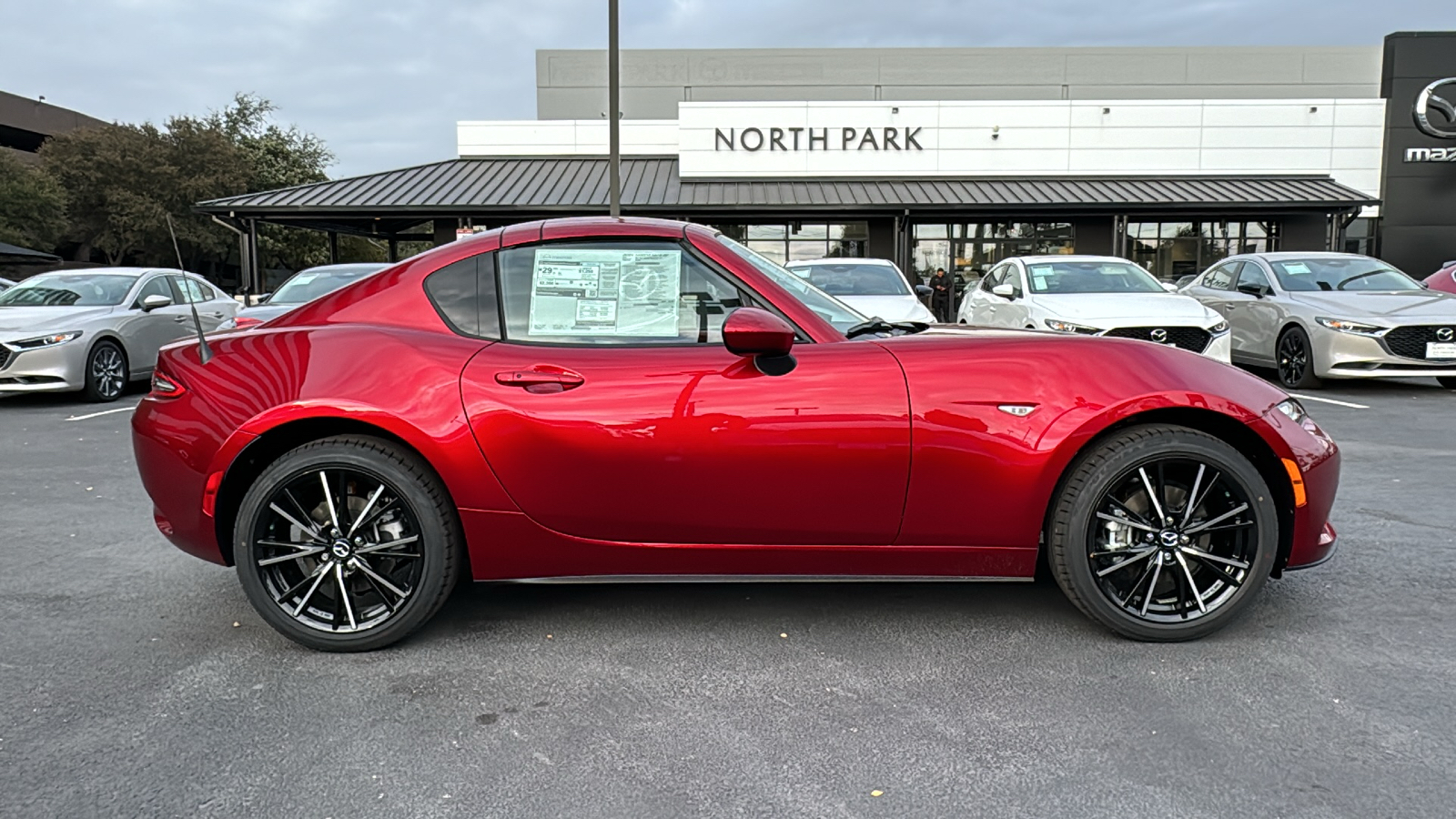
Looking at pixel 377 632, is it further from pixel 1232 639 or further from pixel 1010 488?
pixel 1232 639

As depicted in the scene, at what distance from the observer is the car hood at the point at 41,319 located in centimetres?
905

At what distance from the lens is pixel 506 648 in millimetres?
3041

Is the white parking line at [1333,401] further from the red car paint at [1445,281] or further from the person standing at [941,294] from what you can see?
the person standing at [941,294]

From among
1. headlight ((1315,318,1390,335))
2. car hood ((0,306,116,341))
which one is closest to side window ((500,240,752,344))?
car hood ((0,306,116,341))

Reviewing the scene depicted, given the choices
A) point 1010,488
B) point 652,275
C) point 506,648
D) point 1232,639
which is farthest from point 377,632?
point 1232,639

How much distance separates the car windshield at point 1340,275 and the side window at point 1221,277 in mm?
683

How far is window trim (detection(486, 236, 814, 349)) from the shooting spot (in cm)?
300

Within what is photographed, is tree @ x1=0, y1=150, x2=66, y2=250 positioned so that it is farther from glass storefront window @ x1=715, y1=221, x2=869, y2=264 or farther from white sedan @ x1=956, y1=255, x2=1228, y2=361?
white sedan @ x1=956, y1=255, x2=1228, y2=361

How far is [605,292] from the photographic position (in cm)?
312

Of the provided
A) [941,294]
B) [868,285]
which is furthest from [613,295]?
[941,294]

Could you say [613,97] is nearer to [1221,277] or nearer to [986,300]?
[986,300]

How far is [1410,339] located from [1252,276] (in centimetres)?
218

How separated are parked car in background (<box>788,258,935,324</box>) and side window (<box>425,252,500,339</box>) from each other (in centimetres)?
720

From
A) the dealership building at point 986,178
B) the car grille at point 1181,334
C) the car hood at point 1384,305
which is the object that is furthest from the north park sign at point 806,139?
the car grille at point 1181,334
